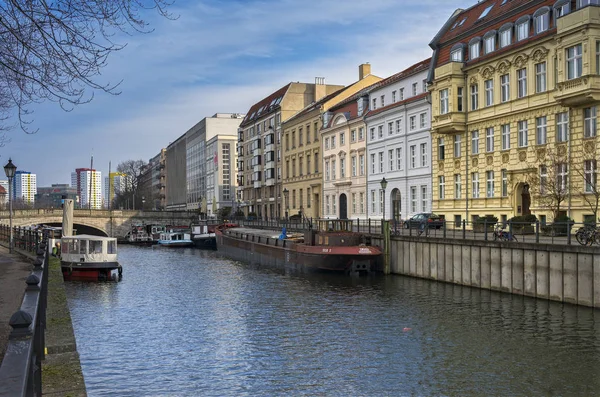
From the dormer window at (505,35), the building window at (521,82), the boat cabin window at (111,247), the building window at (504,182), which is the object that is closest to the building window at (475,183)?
the building window at (504,182)

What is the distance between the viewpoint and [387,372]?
1543 centimetres

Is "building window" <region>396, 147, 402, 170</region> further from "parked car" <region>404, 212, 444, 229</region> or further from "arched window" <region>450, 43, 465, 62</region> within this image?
"arched window" <region>450, 43, 465, 62</region>

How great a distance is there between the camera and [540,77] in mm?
36969

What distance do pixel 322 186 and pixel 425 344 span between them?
52.5m

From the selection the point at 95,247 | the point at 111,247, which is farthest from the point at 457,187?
the point at 95,247

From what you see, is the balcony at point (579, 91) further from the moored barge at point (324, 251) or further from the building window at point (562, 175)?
the moored barge at point (324, 251)

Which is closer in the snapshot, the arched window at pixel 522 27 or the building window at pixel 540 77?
the building window at pixel 540 77

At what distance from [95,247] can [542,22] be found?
28020 millimetres

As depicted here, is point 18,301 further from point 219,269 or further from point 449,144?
point 449,144

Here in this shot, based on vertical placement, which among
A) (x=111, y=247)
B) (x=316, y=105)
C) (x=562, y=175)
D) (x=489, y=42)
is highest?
(x=316, y=105)

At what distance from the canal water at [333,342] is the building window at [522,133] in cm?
1294

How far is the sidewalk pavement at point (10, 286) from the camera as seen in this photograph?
11.5m

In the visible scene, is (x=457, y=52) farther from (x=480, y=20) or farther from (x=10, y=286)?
(x=10, y=286)

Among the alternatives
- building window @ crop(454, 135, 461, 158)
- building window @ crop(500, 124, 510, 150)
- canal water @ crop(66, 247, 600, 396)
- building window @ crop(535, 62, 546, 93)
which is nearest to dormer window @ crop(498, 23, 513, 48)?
building window @ crop(535, 62, 546, 93)
